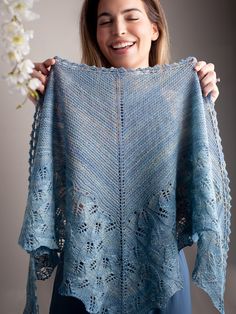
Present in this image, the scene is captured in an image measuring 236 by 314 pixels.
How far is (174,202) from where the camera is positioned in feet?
3.19

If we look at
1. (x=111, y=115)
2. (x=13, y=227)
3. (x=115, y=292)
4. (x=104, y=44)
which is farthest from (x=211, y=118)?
(x=13, y=227)

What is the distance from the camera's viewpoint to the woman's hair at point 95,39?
1208mm

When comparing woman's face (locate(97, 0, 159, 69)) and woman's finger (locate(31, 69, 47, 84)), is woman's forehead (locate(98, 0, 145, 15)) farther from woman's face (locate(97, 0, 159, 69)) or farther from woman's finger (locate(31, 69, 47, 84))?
woman's finger (locate(31, 69, 47, 84))

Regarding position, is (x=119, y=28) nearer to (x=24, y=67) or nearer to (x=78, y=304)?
(x=24, y=67)

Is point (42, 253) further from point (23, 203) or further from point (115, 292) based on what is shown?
point (23, 203)

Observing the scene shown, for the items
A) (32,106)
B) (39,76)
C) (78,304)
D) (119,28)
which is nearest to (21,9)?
(39,76)

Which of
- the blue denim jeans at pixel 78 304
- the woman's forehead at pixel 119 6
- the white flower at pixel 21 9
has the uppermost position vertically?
the woman's forehead at pixel 119 6

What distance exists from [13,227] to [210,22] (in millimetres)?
1102

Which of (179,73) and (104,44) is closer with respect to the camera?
(179,73)

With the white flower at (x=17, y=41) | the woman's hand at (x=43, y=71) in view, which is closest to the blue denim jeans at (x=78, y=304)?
the woman's hand at (x=43, y=71)

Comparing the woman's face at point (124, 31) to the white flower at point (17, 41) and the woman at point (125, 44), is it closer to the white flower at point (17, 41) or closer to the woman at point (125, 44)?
the woman at point (125, 44)

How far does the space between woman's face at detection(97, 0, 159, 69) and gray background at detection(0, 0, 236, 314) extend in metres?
0.36

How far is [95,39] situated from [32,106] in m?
0.38

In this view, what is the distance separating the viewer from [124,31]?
1.08 metres
